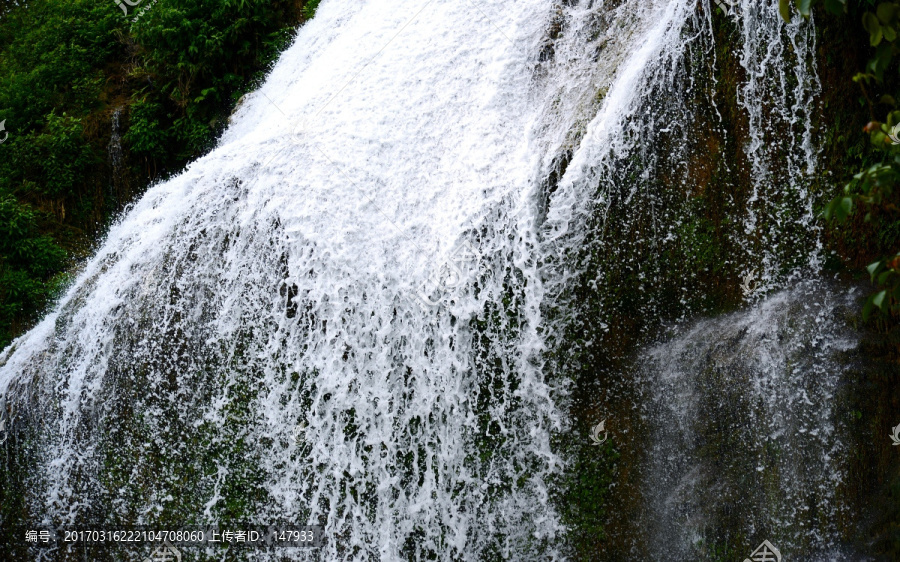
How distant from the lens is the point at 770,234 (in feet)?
13.6

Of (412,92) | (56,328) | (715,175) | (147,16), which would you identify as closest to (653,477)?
(715,175)

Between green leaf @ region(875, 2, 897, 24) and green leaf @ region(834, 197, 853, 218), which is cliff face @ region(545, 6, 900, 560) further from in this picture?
green leaf @ region(875, 2, 897, 24)

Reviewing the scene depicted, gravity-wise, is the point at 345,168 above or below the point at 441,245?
above

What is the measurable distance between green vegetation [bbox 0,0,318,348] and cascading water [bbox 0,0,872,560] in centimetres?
274

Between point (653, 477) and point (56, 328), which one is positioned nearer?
point (653, 477)

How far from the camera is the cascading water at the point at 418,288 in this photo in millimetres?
4273

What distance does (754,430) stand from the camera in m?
4.02

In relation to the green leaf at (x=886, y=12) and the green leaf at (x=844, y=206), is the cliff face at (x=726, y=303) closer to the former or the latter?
the green leaf at (x=844, y=206)

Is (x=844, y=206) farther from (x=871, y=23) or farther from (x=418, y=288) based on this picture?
(x=418, y=288)

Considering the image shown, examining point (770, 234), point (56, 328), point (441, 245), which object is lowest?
point (770, 234)

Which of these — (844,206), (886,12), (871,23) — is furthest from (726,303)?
(886,12)

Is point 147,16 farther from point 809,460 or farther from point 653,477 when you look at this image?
point 809,460

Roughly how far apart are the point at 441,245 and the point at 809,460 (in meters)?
2.66

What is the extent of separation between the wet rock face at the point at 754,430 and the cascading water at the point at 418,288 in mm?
67
